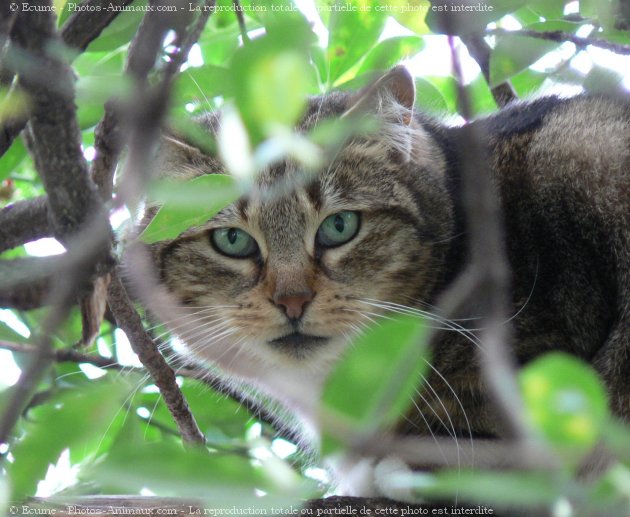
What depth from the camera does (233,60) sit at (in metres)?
0.94

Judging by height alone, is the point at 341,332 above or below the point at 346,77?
below

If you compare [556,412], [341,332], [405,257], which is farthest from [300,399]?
[405,257]

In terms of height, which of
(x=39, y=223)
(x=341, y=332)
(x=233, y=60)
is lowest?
(x=233, y=60)

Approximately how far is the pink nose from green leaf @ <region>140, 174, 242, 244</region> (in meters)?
1.35

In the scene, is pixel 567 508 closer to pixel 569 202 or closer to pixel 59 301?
pixel 59 301

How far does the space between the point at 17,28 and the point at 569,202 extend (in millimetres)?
2177

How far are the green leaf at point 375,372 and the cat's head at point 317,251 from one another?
173cm

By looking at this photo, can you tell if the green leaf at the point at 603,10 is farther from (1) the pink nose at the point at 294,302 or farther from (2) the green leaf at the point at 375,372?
(1) the pink nose at the point at 294,302

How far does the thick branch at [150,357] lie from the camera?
6.63 ft

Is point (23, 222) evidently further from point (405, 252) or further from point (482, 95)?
point (482, 95)

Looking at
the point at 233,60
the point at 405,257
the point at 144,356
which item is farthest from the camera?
the point at 405,257

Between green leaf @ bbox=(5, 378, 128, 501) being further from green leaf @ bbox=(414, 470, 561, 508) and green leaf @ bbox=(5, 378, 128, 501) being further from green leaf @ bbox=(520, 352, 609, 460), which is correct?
green leaf @ bbox=(520, 352, 609, 460)

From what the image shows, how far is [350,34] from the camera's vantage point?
2514 millimetres

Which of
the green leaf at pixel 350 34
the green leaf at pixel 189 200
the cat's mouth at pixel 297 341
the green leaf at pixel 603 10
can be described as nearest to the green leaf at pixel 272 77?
the green leaf at pixel 189 200
